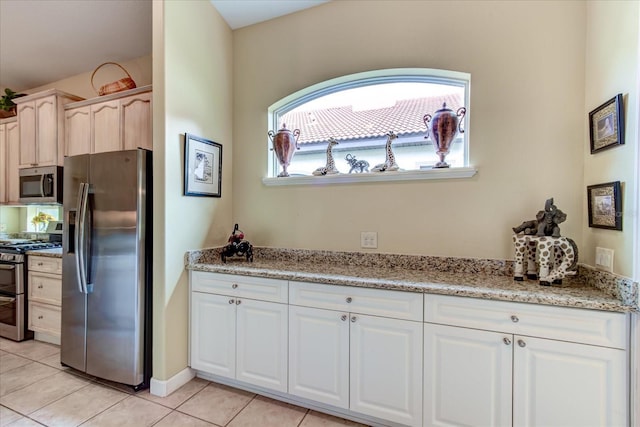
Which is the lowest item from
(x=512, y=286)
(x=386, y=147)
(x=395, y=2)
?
(x=512, y=286)

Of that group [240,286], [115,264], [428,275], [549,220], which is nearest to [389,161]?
[428,275]

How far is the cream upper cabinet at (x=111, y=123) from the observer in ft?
8.72

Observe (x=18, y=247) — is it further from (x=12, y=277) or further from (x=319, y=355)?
(x=319, y=355)

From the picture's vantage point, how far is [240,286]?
2020mm

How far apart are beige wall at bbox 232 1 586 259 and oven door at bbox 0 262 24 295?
2276 millimetres

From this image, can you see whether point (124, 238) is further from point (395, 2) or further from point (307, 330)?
point (395, 2)

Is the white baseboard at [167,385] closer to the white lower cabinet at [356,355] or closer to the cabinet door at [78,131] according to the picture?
the white lower cabinet at [356,355]

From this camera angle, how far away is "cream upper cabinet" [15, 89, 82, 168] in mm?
3039

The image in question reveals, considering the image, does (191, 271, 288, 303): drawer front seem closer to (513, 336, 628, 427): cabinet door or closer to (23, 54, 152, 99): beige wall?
(513, 336, 628, 427): cabinet door

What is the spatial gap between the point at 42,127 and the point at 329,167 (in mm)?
3142

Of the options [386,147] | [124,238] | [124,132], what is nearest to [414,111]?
[386,147]

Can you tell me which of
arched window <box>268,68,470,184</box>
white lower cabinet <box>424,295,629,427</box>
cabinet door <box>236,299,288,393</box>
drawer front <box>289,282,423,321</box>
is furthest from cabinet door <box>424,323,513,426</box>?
arched window <box>268,68,470,184</box>

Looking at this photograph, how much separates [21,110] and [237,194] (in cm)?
281

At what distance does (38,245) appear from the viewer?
3.00 metres
